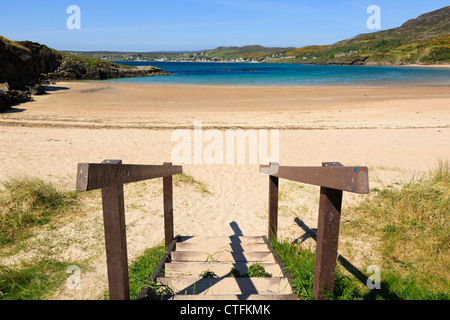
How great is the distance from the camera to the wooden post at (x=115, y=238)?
204 centimetres

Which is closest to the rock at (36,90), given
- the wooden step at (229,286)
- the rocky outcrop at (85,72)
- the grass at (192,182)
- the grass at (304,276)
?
the rocky outcrop at (85,72)

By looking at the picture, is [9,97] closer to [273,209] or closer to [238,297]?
[273,209]

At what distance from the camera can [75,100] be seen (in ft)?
83.8

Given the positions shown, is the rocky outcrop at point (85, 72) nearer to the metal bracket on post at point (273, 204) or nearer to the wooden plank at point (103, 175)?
the metal bracket on post at point (273, 204)

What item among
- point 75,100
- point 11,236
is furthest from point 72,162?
point 75,100

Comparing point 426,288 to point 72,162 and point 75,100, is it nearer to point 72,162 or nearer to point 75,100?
point 72,162

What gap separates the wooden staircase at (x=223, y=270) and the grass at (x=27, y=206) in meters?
2.81

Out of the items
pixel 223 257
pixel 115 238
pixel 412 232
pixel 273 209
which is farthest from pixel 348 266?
pixel 115 238

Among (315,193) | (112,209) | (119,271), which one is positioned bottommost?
(315,193)

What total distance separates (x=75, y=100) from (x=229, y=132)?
59.1 feet

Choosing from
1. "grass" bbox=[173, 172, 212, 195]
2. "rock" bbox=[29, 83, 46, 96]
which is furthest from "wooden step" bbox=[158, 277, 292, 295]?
"rock" bbox=[29, 83, 46, 96]

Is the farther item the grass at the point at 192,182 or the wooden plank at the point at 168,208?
the grass at the point at 192,182

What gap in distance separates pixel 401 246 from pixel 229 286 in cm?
308

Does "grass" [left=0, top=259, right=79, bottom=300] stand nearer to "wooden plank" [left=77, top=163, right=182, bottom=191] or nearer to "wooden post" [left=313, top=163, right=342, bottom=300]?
"wooden plank" [left=77, top=163, right=182, bottom=191]
